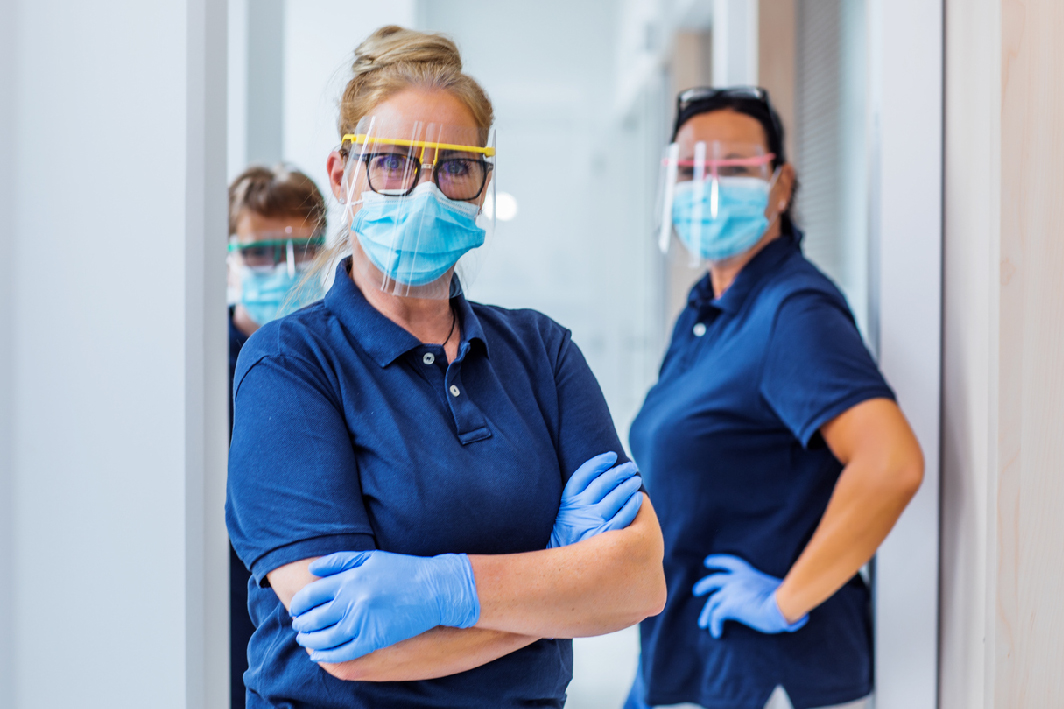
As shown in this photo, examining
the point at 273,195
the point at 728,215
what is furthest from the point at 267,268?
the point at 728,215

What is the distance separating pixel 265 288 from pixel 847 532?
1.23m

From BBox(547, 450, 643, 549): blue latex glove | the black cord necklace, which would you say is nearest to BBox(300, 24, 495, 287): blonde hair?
the black cord necklace

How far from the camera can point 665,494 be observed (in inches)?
65.1

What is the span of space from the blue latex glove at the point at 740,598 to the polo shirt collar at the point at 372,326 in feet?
2.65

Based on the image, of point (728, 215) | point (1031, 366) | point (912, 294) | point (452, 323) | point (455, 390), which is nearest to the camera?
point (455, 390)

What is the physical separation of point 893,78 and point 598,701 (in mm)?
1665

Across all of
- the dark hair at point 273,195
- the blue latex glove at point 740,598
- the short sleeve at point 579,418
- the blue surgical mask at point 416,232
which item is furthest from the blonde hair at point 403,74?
the blue latex glove at point 740,598

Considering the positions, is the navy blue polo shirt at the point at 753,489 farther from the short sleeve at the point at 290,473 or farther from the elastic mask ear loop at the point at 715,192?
the short sleeve at the point at 290,473

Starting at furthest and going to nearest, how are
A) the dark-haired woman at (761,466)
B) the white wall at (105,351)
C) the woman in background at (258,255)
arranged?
the woman in background at (258,255)
the dark-haired woman at (761,466)
the white wall at (105,351)

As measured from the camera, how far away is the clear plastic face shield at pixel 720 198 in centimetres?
175

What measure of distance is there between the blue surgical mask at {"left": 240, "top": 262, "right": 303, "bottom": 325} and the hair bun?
661 millimetres

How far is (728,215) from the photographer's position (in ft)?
5.73

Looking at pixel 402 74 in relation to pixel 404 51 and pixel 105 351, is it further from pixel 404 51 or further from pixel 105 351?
pixel 105 351

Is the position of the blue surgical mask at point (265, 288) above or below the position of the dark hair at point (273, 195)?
below
